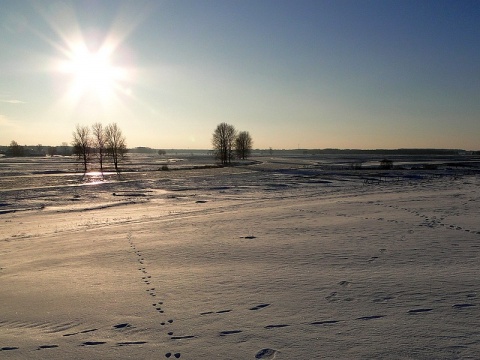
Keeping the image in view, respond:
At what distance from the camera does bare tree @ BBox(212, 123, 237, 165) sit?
85.5 m

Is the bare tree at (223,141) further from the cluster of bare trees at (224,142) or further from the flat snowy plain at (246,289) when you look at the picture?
the flat snowy plain at (246,289)

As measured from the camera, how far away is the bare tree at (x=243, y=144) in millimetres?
107319

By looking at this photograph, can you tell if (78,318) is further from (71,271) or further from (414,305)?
(414,305)

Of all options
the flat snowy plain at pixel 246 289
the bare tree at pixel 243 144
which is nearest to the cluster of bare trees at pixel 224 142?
the bare tree at pixel 243 144

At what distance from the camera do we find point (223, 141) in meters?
86.1

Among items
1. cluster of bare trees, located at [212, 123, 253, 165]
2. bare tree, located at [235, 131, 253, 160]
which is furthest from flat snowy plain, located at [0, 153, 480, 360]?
bare tree, located at [235, 131, 253, 160]

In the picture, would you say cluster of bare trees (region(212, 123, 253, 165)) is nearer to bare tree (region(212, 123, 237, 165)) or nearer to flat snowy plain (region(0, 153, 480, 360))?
bare tree (region(212, 123, 237, 165))

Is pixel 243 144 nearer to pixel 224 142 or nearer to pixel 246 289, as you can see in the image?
pixel 224 142

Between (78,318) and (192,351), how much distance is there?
2346 millimetres

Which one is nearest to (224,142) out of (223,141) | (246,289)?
(223,141)

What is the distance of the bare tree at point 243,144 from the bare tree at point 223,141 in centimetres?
1414

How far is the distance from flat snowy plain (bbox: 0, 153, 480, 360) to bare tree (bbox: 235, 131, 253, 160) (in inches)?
3594

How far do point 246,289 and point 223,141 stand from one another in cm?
8032

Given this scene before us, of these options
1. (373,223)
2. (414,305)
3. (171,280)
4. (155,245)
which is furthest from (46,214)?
(414,305)
